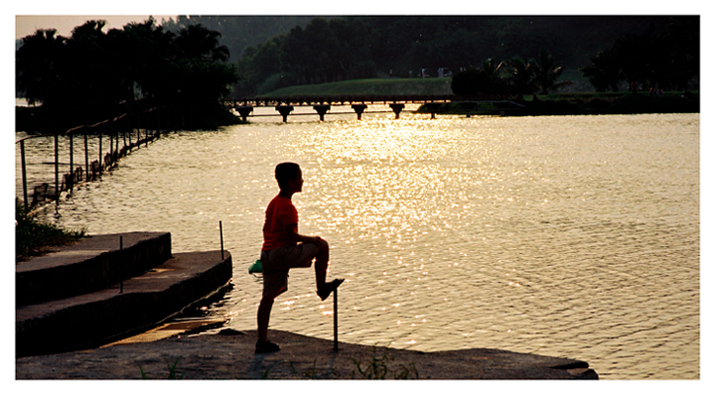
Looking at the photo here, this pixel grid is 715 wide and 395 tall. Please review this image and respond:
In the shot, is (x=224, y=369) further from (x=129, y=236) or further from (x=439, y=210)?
(x=439, y=210)

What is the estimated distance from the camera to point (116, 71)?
55.2 m

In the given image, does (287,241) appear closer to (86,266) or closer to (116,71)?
(86,266)

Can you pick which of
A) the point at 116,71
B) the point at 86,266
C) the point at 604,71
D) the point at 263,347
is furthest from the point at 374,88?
the point at 263,347

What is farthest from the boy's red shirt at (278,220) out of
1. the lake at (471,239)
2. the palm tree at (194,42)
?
the palm tree at (194,42)

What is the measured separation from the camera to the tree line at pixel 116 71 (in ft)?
156

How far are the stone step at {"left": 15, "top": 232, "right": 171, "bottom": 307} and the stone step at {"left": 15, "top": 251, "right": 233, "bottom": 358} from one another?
0.12m

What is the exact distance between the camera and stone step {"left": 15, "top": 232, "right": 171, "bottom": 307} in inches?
347

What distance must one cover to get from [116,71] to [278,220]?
51.0 m

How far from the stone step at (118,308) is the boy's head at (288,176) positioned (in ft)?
9.61

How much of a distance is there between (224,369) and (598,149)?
32692 millimetres

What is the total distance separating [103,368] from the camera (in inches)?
264

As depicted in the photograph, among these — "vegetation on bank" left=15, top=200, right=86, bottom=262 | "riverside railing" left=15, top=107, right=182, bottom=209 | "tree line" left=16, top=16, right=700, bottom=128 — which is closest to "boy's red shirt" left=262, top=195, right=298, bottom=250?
"vegetation on bank" left=15, top=200, right=86, bottom=262

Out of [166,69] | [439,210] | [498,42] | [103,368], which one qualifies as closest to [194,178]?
[439,210]

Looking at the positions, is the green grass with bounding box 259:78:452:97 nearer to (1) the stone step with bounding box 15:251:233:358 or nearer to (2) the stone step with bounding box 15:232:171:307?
(2) the stone step with bounding box 15:232:171:307
